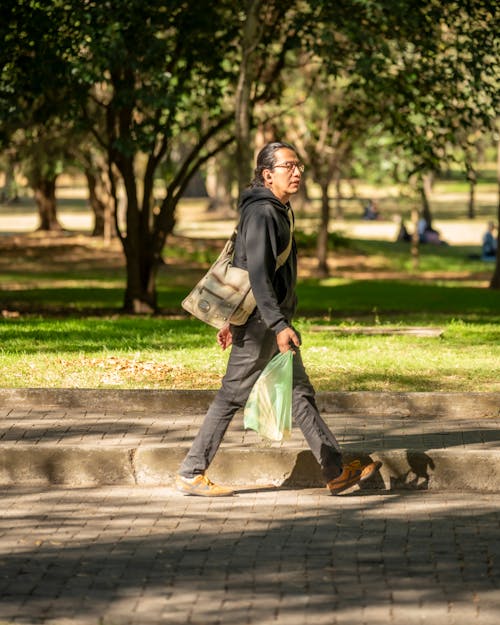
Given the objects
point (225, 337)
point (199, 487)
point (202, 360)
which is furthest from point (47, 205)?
point (199, 487)

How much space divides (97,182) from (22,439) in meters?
37.6

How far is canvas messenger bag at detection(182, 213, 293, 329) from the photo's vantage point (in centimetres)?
724

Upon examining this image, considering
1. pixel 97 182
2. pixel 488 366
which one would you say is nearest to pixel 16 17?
pixel 488 366

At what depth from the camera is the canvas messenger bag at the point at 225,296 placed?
724 centimetres

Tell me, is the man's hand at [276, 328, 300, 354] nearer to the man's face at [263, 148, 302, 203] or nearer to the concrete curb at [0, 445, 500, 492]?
the man's face at [263, 148, 302, 203]

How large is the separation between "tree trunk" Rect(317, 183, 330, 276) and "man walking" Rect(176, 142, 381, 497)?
90.4ft

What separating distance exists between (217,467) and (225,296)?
1.21 m

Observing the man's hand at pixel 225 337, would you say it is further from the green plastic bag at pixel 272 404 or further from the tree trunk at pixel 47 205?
the tree trunk at pixel 47 205

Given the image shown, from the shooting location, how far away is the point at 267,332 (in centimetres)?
738

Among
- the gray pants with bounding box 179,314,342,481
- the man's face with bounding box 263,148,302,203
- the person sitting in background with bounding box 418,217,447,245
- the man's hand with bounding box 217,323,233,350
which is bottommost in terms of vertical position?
the person sitting in background with bounding box 418,217,447,245

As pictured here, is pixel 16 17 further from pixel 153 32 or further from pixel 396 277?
pixel 396 277

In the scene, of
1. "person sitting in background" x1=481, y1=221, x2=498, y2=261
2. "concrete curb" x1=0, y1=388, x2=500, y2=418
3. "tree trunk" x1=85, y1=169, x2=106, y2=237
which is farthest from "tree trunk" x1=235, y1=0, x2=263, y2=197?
"tree trunk" x1=85, y1=169, x2=106, y2=237

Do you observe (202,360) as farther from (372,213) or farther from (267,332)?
(372,213)

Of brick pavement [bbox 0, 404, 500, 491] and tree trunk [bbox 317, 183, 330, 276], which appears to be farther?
tree trunk [bbox 317, 183, 330, 276]
